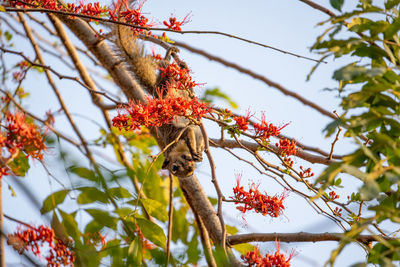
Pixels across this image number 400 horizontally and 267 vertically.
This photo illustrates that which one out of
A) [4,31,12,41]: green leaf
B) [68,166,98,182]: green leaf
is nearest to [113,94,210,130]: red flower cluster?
[68,166,98,182]: green leaf

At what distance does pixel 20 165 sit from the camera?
296 centimetres

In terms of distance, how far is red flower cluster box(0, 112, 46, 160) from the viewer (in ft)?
9.11

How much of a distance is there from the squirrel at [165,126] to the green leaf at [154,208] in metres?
0.97

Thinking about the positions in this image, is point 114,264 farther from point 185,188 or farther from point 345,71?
point 185,188

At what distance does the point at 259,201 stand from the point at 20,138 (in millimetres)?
1723

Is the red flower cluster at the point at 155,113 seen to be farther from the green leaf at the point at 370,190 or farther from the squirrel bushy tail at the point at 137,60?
the green leaf at the point at 370,190

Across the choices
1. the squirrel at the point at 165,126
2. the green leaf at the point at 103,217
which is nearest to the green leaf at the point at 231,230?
the squirrel at the point at 165,126

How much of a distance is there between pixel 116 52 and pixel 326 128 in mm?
3140

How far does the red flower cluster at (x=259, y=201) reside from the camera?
279cm

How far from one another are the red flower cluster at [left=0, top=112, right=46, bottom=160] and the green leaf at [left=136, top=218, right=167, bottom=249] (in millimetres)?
868

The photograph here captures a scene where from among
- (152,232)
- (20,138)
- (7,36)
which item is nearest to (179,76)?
(152,232)

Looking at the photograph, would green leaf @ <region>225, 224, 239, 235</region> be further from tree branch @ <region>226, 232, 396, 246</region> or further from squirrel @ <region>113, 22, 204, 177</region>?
tree branch @ <region>226, 232, 396, 246</region>

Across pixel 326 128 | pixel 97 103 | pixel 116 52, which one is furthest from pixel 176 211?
pixel 326 128

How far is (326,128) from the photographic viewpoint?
55.8 inches
